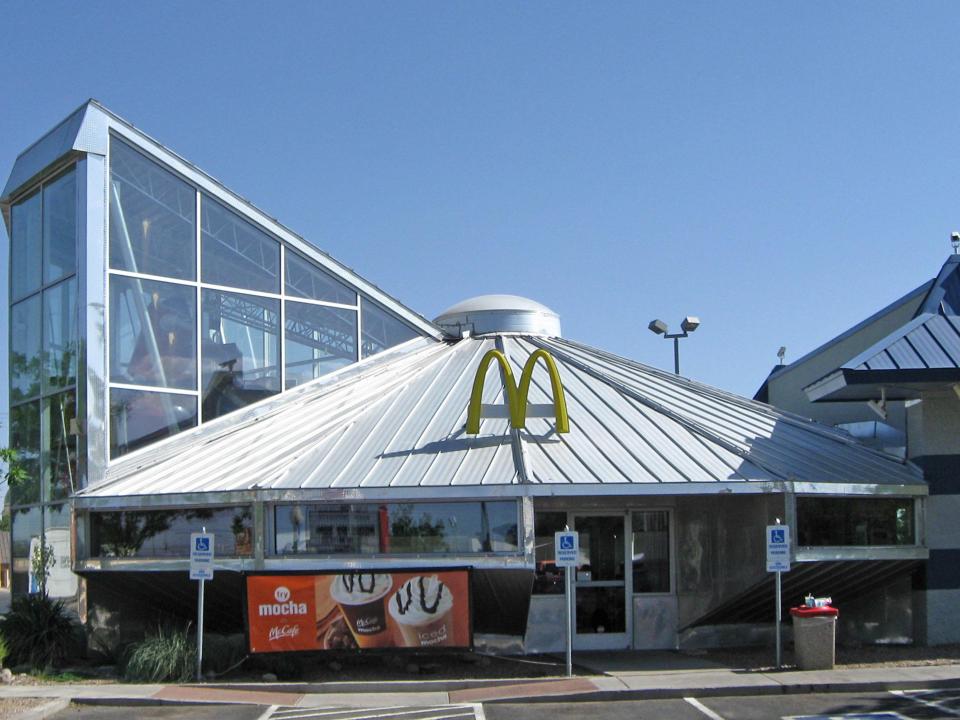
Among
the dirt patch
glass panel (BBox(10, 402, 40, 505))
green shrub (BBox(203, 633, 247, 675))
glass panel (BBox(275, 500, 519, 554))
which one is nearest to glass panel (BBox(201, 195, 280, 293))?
glass panel (BBox(10, 402, 40, 505))

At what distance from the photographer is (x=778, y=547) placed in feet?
55.5

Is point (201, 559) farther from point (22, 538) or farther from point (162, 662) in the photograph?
point (22, 538)

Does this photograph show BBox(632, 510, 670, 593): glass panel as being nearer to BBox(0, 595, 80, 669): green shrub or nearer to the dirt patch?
BBox(0, 595, 80, 669): green shrub

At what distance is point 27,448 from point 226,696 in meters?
8.22

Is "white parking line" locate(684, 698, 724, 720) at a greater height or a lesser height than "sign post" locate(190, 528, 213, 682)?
lesser

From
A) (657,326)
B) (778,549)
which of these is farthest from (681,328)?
(778,549)

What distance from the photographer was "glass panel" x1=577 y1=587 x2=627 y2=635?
64.0 feet

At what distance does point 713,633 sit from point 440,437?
566 centimetres

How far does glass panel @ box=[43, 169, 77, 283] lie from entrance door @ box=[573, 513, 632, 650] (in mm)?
9991

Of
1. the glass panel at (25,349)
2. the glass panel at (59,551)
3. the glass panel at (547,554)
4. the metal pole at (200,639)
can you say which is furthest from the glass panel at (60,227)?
the glass panel at (547,554)

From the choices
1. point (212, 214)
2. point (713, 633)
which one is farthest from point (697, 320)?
point (212, 214)

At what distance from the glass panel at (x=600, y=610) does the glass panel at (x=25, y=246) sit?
37.7 ft

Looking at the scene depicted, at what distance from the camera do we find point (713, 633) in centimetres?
1958

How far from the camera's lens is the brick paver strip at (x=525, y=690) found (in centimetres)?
1512
